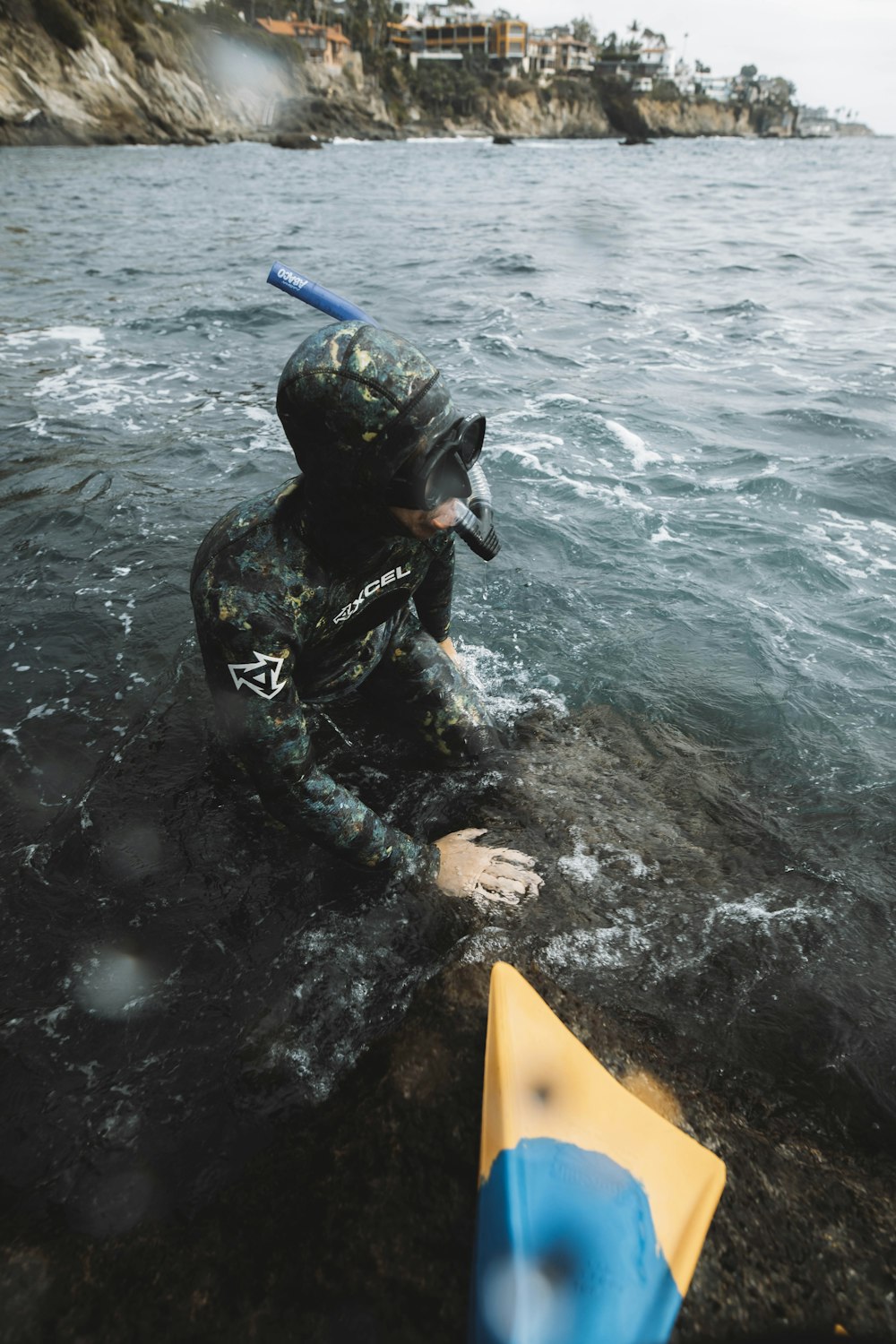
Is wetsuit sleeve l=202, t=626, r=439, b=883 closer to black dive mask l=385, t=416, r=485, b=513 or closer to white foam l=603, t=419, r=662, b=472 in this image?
black dive mask l=385, t=416, r=485, b=513

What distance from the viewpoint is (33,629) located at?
15.1ft

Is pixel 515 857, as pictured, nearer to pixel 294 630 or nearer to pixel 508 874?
pixel 508 874

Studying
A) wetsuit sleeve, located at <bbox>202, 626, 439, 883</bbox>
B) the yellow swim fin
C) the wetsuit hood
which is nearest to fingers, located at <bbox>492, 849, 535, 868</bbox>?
wetsuit sleeve, located at <bbox>202, 626, 439, 883</bbox>

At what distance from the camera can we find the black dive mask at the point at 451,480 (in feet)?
7.02

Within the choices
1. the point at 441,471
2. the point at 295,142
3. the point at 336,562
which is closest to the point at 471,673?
the point at 336,562

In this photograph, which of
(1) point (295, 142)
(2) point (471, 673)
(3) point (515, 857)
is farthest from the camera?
(1) point (295, 142)

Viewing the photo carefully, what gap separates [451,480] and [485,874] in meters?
1.54

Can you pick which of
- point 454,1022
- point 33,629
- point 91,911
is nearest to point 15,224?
point 33,629

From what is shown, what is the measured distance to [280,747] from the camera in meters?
2.41

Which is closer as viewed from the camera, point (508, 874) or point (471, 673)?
point (508, 874)

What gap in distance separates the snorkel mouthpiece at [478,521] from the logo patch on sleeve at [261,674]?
0.69 metres

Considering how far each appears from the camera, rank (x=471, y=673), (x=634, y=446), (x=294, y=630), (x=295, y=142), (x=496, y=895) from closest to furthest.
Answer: (x=294, y=630)
(x=496, y=895)
(x=471, y=673)
(x=634, y=446)
(x=295, y=142)

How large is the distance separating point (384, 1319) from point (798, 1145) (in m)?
1.22

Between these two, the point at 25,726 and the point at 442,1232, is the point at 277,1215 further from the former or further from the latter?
the point at 25,726
